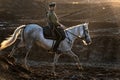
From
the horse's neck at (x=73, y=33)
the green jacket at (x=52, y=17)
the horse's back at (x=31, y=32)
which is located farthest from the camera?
the horse's neck at (x=73, y=33)

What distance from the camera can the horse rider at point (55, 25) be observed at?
1742cm

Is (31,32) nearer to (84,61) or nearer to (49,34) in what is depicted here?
(49,34)

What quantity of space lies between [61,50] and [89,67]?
261cm

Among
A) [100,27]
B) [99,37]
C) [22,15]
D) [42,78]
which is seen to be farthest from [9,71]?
[22,15]

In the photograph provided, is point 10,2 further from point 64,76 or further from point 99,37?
point 64,76

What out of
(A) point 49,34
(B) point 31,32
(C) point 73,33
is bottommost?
(C) point 73,33

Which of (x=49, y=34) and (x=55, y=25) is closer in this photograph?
(x=55, y=25)

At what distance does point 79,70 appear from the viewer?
744 inches

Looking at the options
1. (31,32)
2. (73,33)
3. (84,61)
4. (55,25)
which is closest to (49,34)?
(55,25)

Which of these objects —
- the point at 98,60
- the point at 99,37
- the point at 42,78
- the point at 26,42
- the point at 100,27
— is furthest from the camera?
the point at 100,27

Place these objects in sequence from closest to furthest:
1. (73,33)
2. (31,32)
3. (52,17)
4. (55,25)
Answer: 1. (52,17)
2. (55,25)
3. (31,32)
4. (73,33)

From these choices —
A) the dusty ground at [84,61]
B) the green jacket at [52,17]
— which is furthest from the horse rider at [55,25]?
the dusty ground at [84,61]

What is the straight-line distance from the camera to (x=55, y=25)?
17625 mm

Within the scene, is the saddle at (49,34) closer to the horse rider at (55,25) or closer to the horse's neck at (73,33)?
the horse rider at (55,25)
